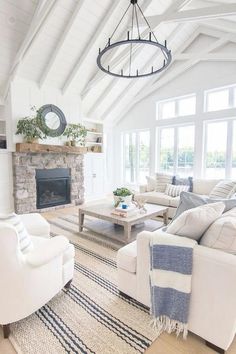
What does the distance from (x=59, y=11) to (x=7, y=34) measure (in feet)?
3.37

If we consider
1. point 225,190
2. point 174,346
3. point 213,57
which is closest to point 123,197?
→ point 225,190

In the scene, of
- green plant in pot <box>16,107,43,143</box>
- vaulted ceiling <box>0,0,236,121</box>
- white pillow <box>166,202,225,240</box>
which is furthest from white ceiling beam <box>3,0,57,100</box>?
white pillow <box>166,202,225,240</box>

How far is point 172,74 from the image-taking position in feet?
18.6

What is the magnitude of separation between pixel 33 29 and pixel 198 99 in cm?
401

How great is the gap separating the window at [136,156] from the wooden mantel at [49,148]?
6.49 feet

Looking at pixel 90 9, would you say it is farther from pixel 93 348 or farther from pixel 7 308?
pixel 93 348

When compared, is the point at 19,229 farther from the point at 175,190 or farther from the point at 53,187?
the point at 53,187

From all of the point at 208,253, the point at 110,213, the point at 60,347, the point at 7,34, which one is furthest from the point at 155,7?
the point at 60,347

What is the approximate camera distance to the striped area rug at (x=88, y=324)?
1.43 m

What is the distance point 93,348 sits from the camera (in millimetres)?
1418

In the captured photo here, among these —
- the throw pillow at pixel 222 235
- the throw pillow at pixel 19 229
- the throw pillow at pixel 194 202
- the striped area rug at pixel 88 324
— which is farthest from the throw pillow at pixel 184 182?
the throw pillow at pixel 19 229

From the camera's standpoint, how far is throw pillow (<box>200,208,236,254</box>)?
1391mm

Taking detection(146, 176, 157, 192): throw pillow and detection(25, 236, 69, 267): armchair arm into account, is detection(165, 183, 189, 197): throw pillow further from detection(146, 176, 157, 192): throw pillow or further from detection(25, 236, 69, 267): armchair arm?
detection(25, 236, 69, 267): armchair arm

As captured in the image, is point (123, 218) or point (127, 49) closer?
point (123, 218)
